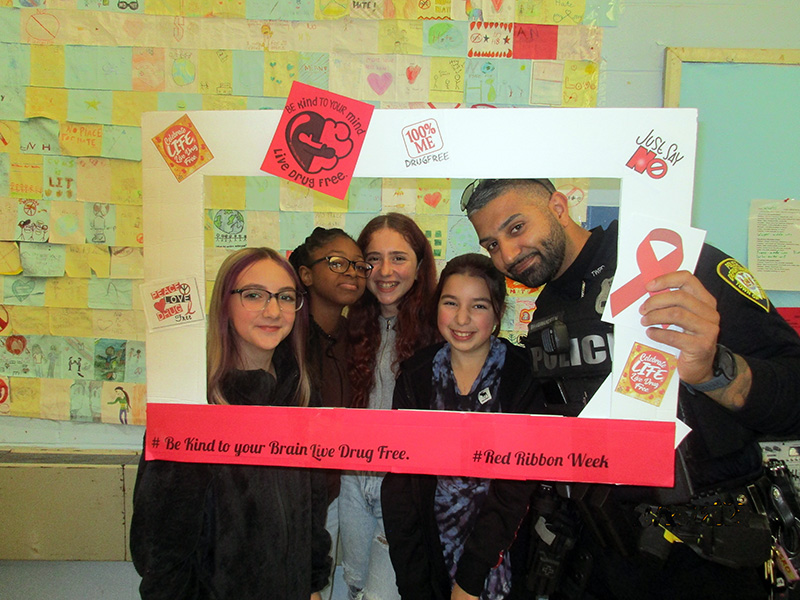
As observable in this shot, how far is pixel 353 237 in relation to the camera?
1007 mm

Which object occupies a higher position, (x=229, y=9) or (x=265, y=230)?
(x=229, y=9)

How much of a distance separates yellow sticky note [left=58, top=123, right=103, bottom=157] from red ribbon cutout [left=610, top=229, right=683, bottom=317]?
1.82 meters

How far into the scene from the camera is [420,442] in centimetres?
89

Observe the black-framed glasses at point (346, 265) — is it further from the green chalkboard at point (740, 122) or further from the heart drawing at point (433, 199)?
the green chalkboard at point (740, 122)

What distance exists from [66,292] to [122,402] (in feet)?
1.55

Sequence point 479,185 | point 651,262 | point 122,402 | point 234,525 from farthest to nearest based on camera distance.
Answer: point 122,402, point 234,525, point 479,185, point 651,262

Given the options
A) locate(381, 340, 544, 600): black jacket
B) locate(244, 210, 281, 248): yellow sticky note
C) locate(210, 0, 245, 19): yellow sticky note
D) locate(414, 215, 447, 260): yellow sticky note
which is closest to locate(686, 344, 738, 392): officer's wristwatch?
locate(381, 340, 544, 600): black jacket

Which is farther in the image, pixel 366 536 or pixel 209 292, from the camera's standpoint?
pixel 366 536

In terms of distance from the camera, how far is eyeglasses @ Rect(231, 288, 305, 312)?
96 cm

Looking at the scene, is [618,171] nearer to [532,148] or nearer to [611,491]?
[532,148]

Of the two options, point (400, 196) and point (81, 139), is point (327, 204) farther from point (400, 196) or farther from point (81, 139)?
point (81, 139)

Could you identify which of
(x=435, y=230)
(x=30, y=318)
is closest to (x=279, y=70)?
(x=435, y=230)

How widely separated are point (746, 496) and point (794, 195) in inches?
50.6

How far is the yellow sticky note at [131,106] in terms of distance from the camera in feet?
5.53
